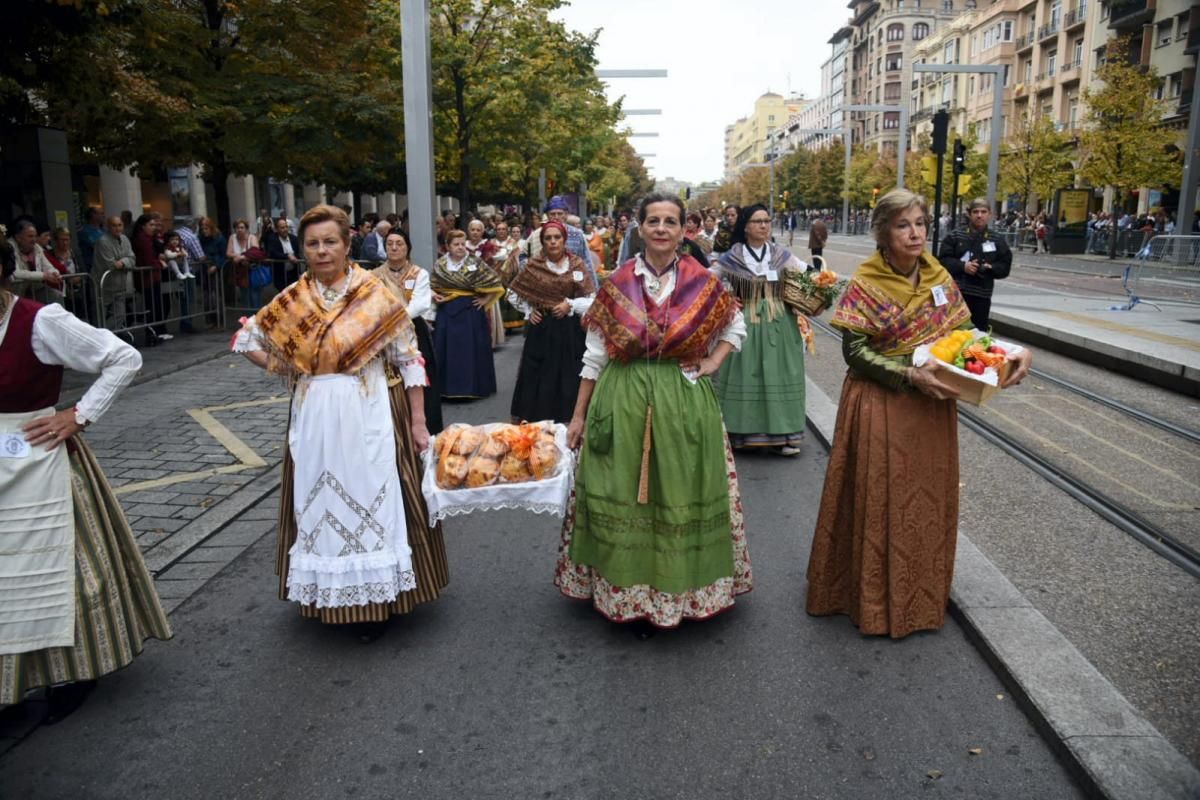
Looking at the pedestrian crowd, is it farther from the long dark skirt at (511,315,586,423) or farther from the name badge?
the long dark skirt at (511,315,586,423)

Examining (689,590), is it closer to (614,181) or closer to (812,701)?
(812,701)

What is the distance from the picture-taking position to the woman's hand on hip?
3863 mm

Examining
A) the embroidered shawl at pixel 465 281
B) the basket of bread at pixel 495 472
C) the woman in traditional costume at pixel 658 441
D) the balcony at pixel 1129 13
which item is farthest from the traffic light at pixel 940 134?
the balcony at pixel 1129 13

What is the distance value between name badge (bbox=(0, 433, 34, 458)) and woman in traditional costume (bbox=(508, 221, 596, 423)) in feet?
17.1

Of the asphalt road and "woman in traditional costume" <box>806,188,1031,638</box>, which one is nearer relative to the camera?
the asphalt road

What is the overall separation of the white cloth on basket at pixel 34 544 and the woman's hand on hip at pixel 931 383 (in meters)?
3.31

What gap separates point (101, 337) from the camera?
357 centimetres

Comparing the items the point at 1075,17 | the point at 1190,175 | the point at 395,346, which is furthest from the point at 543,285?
the point at 1075,17

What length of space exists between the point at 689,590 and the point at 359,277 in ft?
6.46

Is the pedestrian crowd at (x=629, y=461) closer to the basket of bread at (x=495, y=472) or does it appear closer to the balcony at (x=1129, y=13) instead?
the basket of bread at (x=495, y=472)

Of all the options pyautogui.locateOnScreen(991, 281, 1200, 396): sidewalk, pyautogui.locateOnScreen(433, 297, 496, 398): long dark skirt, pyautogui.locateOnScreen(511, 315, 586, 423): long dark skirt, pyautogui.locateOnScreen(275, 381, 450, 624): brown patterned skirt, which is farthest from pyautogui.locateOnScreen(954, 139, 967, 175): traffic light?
pyautogui.locateOnScreen(275, 381, 450, 624): brown patterned skirt

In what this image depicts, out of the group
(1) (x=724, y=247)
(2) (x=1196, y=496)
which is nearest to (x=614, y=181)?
(1) (x=724, y=247)

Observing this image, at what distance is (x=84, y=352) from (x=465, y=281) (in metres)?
7.18

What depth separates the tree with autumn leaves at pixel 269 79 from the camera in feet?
32.6
